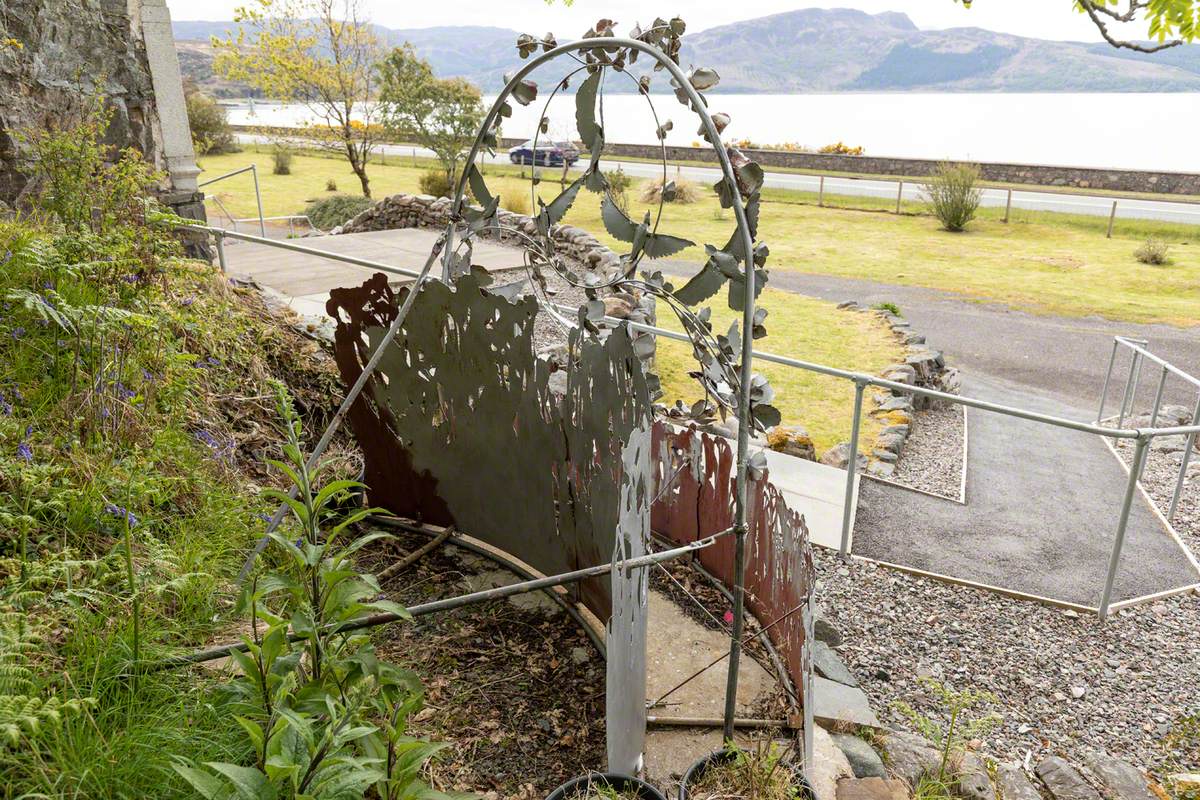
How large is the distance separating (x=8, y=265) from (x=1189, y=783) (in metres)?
4.94

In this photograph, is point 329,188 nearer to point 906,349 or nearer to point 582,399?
point 906,349

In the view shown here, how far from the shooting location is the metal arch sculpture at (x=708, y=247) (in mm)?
2029

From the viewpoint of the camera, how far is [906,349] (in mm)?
A: 9398

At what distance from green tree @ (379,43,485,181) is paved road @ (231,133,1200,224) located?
269cm

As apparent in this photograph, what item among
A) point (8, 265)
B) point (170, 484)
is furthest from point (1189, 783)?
point (8, 265)

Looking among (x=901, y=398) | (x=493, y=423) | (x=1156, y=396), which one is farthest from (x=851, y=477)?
(x=1156, y=396)

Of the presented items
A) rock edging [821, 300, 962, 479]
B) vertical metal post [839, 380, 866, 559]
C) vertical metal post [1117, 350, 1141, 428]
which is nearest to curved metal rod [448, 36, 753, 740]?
vertical metal post [839, 380, 866, 559]

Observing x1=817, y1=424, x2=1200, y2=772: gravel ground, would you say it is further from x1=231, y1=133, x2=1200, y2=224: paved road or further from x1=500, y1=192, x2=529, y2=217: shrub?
x1=231, y1=133, x2=1200, y2=224: paved road

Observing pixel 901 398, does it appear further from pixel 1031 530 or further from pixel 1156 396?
pixel 1031 530

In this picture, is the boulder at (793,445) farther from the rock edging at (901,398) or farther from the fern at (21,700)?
the fern at (21,700)

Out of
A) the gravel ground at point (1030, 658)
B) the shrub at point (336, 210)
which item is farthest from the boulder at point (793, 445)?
the shrub at point (336, 210)

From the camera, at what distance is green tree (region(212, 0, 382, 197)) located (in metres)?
18.3

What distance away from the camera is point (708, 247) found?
208 centimetres

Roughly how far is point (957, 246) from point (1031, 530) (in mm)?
13255
